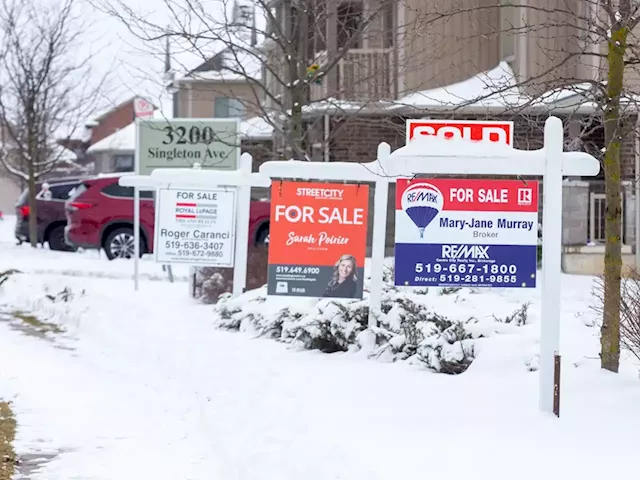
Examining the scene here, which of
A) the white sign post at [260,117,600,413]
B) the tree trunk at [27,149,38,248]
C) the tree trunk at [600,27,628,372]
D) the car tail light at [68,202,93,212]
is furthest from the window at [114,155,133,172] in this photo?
the tree trunk at [600,27,628,372]

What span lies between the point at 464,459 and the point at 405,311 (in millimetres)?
4153

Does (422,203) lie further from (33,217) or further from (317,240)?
(33,217)

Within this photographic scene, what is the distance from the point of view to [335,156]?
22.6 m

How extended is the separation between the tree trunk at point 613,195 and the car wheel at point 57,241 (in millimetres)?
19338

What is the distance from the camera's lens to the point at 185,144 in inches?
689

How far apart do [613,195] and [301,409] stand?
243 centimetres

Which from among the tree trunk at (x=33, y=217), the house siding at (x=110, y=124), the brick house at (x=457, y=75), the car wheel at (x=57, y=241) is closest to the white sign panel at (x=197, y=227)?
the brick house at (x=457, y=75)

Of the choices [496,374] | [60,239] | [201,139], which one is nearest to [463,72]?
[201,139]

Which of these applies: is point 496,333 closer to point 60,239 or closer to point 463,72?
point 463,72

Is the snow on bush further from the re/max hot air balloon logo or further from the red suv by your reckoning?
the red suv

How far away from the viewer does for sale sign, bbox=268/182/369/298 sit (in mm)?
11242

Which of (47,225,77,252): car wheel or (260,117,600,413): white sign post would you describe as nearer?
(260,117,600,413): white sign post

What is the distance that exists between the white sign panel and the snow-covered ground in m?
1.20

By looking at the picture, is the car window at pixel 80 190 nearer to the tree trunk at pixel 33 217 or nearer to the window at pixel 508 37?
the tree trunk at pixel 33 217
